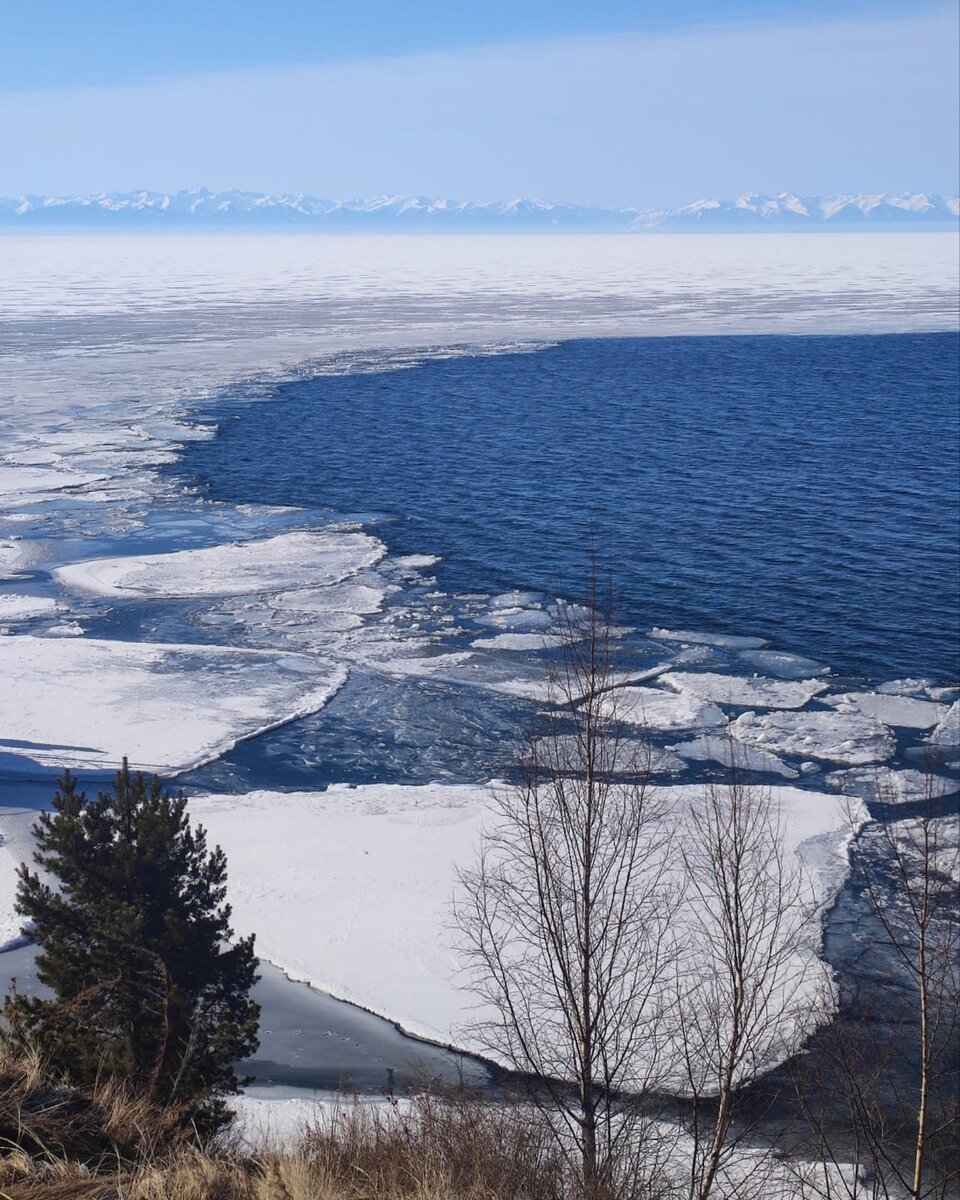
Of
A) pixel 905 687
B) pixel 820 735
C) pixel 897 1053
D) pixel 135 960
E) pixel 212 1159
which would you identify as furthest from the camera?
pixel 905 687

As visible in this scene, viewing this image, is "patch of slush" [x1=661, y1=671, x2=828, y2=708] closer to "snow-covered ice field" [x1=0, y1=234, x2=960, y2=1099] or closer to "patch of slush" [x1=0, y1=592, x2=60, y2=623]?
"snow-covered ice field" [x1=0, y1=234, x2=960, y2=1099]

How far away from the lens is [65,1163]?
5.59m

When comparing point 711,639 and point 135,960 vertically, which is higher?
point 135,960

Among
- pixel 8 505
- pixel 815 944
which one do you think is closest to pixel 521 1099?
pixel 815 944

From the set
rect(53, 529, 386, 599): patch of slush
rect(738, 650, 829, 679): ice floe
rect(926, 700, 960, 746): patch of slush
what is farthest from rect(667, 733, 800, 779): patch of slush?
rect(53, 529, 386, 599): patch of slush

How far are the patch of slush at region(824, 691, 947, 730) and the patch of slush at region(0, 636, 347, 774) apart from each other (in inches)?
286

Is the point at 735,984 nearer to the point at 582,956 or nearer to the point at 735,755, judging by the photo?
the point at 582,956

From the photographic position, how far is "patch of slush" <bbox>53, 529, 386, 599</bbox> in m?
21.8

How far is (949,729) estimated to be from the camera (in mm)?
15953

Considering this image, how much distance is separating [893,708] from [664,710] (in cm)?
324

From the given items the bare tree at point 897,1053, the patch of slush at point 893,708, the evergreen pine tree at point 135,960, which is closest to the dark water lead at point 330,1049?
the evergreen pine tree at point 135,960

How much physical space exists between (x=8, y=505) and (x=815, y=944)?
22.6 metres

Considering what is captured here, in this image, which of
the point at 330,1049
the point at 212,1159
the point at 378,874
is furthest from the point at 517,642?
the point at 212,1159

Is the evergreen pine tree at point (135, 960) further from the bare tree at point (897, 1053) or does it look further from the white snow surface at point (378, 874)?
the bare tree at point (897, 1053)
